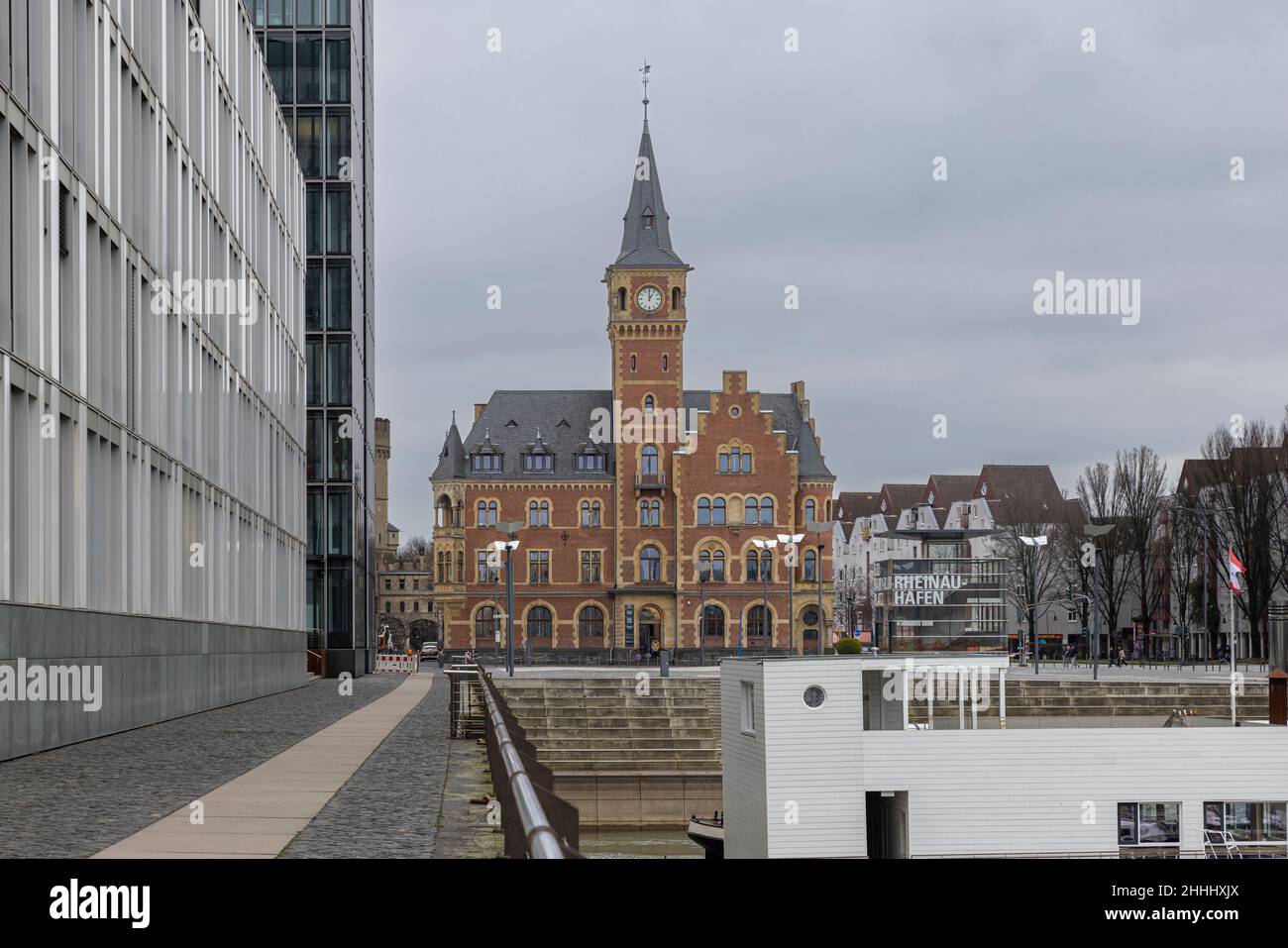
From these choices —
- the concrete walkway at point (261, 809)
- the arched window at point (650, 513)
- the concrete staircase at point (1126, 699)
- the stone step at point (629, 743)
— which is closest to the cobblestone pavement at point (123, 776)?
the concrete walkway at point (261, 809)

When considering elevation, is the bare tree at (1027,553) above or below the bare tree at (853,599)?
above

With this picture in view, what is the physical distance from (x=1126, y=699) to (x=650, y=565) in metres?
56.1

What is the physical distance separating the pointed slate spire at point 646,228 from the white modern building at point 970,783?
255 ft

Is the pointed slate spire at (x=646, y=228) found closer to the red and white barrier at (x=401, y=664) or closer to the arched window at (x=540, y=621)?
the arched window at (x=540, y=621)

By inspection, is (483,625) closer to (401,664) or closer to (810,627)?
(401,664)

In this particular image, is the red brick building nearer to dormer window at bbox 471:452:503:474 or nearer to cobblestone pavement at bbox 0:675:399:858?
dormer window at bbox 471:452:503:474

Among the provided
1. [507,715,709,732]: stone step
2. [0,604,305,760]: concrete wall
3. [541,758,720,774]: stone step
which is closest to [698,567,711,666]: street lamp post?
[507,715,709,732]: stone step

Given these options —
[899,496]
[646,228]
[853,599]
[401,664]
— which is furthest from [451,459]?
[899,496]

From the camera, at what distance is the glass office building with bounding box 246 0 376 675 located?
6500cm

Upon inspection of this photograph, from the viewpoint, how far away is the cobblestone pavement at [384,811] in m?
11.3

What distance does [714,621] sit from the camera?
332 feet
